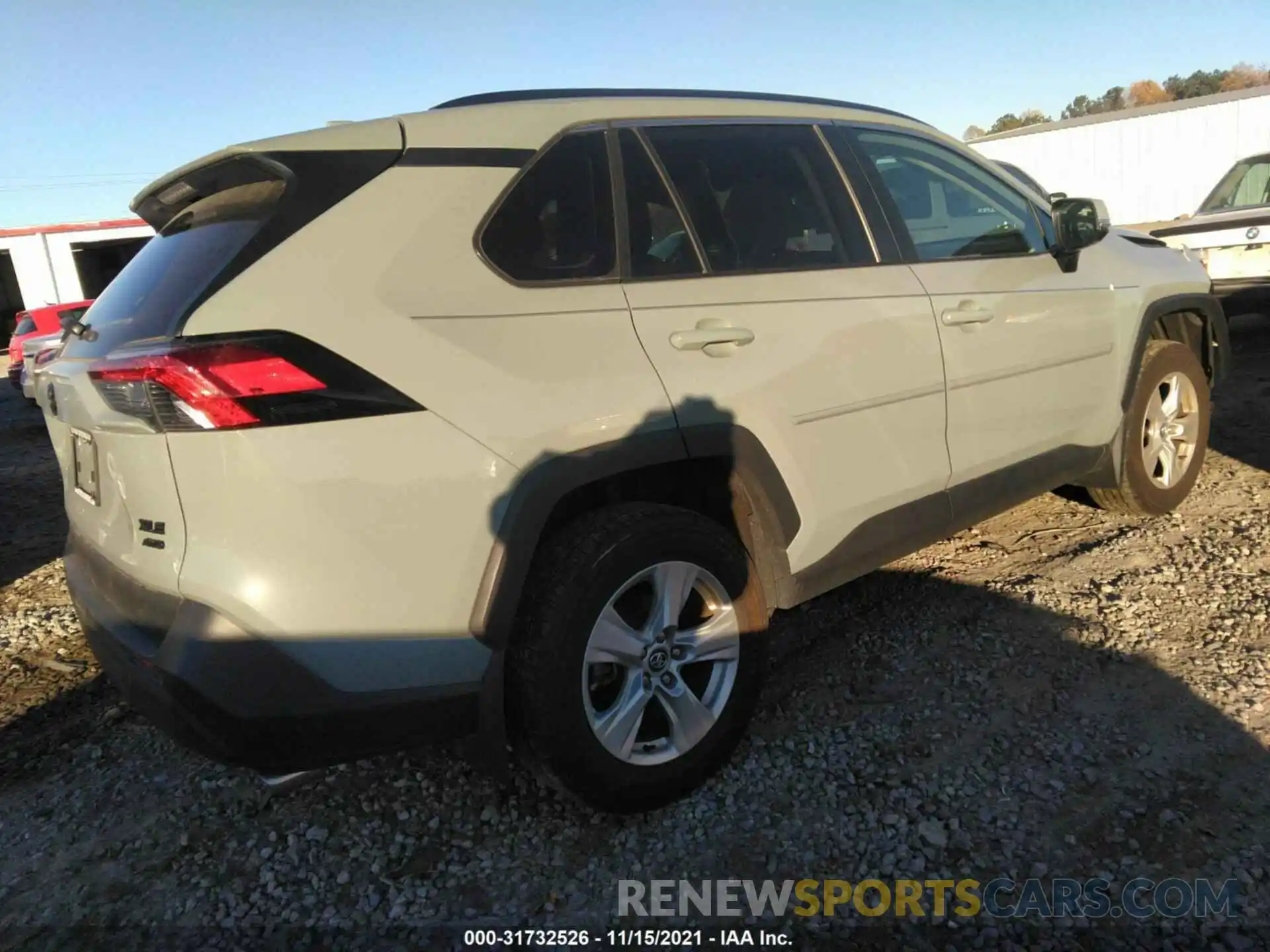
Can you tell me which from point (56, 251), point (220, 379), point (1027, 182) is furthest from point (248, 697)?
point (56, 251)

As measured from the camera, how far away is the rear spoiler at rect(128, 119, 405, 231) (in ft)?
7.27

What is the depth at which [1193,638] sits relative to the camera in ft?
11.0

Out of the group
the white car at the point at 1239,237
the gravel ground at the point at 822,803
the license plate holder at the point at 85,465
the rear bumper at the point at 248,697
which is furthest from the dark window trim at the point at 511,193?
the white car at the point at 1239,237

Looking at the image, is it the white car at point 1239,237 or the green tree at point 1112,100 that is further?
the green tree at point 1112,100

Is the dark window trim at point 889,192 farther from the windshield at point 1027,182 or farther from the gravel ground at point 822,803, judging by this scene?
the gravel ground at point 822,803

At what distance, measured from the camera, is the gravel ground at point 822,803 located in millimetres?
2346

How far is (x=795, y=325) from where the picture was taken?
9.08 ft

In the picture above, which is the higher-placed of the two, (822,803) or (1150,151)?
(1150,151)

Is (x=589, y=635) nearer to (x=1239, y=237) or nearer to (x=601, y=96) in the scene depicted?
(x=601, y=96)

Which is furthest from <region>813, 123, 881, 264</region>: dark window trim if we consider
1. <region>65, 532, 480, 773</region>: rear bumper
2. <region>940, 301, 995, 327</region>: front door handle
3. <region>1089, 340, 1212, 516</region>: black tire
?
<region>65, 532, 480, 773</region>: rear bumper

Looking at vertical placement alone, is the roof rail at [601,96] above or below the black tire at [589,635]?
above

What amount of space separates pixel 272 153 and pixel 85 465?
97cm

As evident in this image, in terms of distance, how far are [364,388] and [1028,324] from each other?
2.64 meters

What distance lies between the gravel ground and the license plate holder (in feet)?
3.49
